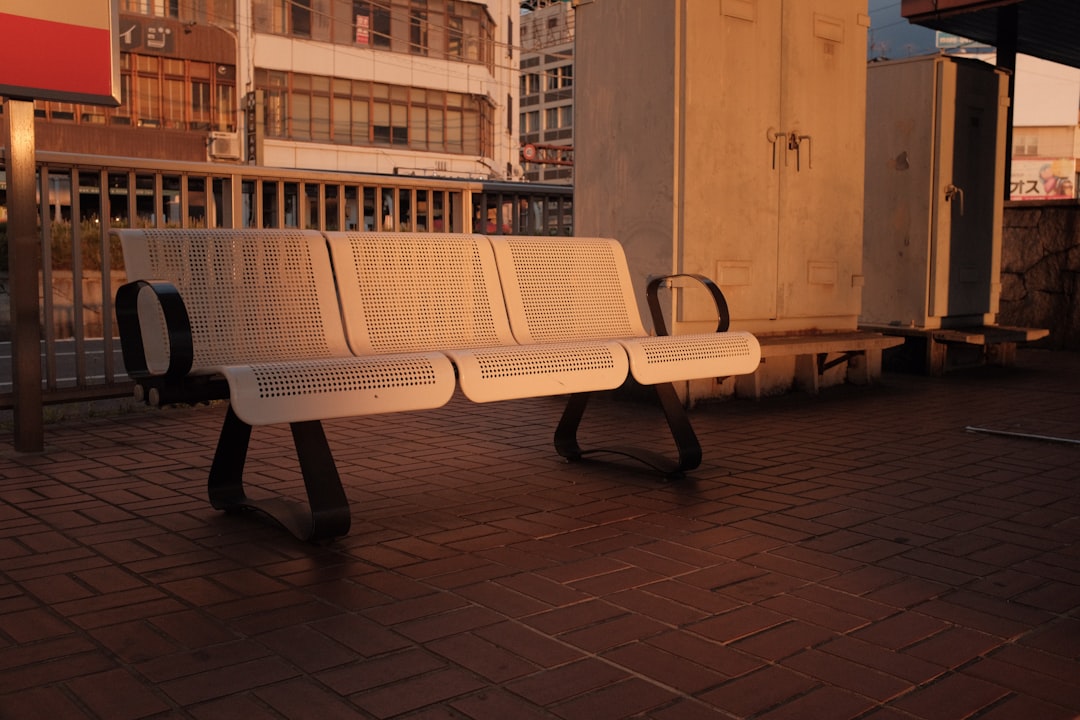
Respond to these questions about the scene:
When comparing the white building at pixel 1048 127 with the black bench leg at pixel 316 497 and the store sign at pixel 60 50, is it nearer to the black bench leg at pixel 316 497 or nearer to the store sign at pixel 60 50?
the store sign at pixel 60 50

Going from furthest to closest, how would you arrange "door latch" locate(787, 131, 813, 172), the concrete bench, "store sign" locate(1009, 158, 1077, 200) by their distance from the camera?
"store sign" locate(1009, 158, 1077, 200), "door latch" locate(787, 131, 813, 172), the concrete bench

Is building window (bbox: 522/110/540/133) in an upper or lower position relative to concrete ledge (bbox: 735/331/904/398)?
upper

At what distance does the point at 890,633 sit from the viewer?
115 inches

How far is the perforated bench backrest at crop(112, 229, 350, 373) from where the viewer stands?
4.07 metres

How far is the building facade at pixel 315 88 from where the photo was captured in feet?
136

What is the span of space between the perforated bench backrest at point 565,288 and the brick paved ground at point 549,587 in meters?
0.69

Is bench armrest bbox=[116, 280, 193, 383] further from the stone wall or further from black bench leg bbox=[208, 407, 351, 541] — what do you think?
the stone wall

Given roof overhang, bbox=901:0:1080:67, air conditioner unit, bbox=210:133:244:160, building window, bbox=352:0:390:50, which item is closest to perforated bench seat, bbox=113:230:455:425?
roof overhang, bbox=901:0:1080:67

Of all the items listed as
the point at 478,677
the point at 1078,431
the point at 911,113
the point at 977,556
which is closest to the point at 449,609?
the point at 478,677

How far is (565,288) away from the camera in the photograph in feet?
17.0

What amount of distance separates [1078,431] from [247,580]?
505cm

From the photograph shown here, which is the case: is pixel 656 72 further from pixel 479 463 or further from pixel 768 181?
pixel 479 463

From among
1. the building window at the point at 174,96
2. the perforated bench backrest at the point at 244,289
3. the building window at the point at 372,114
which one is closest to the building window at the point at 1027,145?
the building window at the point at 372,114

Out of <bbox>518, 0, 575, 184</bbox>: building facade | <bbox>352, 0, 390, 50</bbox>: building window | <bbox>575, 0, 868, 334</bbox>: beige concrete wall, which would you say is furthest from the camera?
<bbox>518, 0, 575, 184</bbox>: building facade
